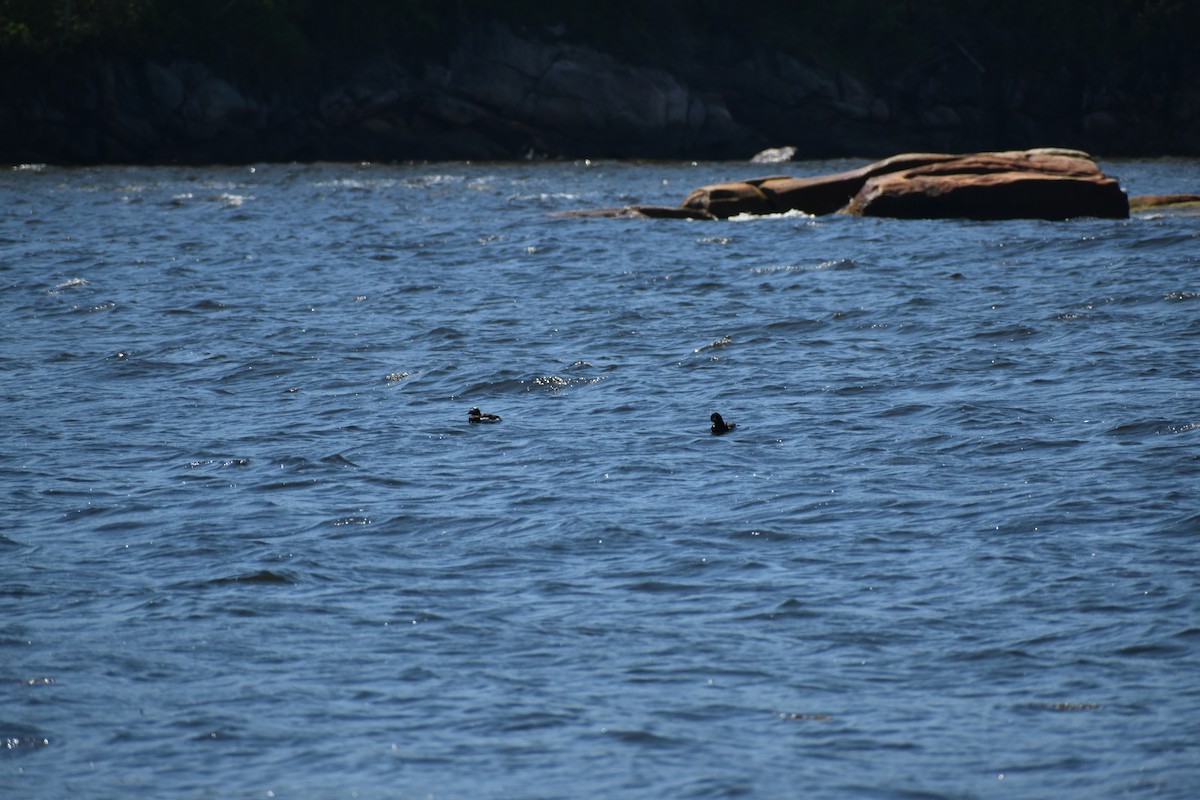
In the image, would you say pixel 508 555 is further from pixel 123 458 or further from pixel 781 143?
pixel 781 143

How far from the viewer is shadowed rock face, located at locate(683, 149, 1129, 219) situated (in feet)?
90.8

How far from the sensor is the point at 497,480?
415 inches

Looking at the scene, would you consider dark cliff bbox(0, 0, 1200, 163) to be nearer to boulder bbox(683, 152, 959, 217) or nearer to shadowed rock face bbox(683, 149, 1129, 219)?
boulder bbox(683, 152, 959, 217)

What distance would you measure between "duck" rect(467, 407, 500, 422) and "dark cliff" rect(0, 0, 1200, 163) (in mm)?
45246

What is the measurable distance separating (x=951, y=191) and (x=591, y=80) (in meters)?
32.3

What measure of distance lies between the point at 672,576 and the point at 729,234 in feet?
68.0

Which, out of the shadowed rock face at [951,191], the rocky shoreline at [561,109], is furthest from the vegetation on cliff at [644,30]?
the shadowed rock face at [951,191]

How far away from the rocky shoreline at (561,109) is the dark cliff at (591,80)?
8 centimetres

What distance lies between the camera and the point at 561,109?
58000 millimetres

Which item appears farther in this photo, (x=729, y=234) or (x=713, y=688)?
(x=729, y=234)

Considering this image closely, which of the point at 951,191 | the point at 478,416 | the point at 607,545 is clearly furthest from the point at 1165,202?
the point at 607,545

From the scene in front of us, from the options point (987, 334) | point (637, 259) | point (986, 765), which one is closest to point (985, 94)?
point (637, 259)

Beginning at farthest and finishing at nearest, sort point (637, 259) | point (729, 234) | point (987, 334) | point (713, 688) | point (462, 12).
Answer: point (462, 12) → point (729, 234) → point (637, 259) → point (987, 334) → point (713, 688)

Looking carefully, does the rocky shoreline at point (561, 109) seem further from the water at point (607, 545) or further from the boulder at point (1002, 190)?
the water at point (607, 545)
